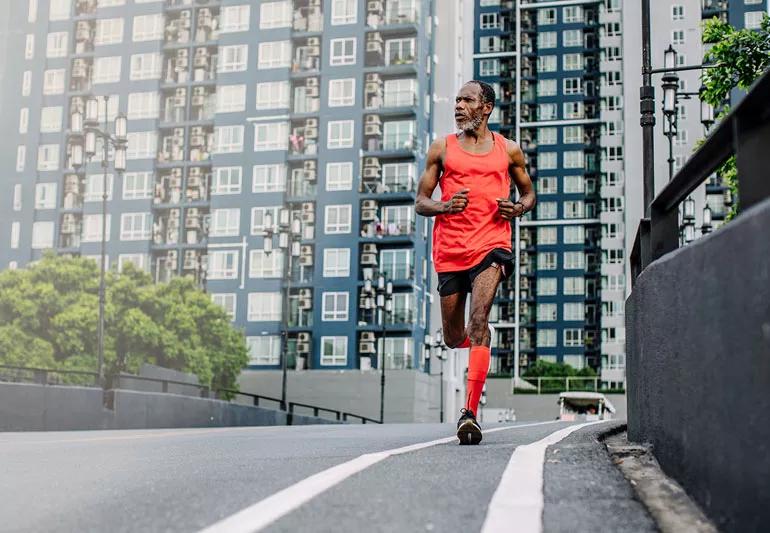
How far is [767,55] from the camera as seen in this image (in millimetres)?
19812

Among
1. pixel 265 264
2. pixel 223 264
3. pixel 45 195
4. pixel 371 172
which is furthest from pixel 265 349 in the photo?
pixel 45 195

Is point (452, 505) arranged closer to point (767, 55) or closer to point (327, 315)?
point (767, 55)

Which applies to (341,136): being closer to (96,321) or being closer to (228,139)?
(228,139)

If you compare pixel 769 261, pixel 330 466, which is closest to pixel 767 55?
pixel 330 466

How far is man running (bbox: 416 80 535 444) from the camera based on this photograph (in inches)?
310

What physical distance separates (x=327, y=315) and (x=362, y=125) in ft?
44.3

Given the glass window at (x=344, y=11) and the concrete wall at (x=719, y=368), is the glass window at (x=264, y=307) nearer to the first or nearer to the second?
the glass window at (x=344, y=11)

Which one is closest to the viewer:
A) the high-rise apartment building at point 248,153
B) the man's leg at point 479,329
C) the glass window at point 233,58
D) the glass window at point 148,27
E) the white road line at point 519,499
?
the white road line at point 519,499

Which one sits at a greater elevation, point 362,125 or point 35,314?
point 362,125

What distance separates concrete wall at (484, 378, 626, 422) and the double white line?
294 ft

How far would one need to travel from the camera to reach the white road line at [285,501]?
12.7 feet

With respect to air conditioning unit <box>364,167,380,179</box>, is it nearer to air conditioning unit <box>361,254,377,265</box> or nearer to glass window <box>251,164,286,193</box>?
air conditioning unit <box>361,254,377,265</box>

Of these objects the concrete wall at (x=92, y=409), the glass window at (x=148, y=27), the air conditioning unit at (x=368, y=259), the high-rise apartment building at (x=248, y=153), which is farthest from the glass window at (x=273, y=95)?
the concrete wall at (x=92, y=409)

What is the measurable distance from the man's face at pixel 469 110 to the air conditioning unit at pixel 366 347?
6973 centimetres
